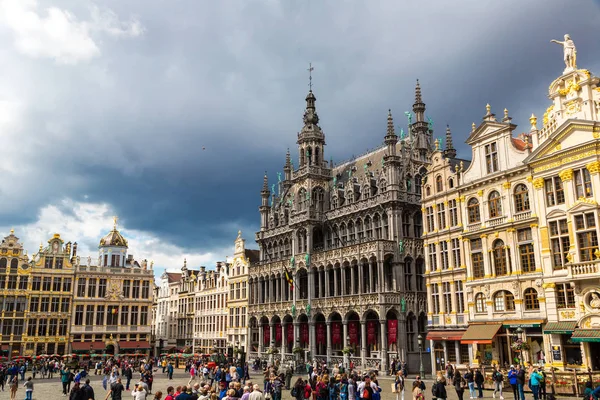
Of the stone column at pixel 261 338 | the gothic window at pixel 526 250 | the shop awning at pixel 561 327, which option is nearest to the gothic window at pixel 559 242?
the gothic window at pixel 526 250

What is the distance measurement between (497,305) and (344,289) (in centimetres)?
1718

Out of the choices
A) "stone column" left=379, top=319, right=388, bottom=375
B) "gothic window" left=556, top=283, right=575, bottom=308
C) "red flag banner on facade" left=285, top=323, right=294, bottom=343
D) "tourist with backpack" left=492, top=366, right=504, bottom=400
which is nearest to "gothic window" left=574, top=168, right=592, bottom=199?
"gothic window" left=556, top=283, right=575, bottom=308

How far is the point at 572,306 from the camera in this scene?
108 ft

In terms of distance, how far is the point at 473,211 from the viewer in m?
41.0

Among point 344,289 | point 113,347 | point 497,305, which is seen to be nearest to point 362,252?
point 344,289

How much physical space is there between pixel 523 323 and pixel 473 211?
9.33 metres

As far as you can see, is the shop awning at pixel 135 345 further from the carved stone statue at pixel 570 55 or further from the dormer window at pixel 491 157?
the carved stone statue at pixel 570 55

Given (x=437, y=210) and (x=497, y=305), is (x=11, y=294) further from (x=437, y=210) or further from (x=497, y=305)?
(x=497, y=305)

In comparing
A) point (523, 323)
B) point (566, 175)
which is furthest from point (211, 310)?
point (566, 175)

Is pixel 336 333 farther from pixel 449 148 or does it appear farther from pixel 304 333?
pixel 449 148

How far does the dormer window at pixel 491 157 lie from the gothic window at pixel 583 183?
6713 millimetres

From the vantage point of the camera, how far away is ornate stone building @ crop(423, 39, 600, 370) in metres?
32.4

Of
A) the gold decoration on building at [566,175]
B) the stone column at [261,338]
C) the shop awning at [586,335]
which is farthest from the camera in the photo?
the stone column at [261,338]

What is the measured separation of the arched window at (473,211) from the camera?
40.6 m
